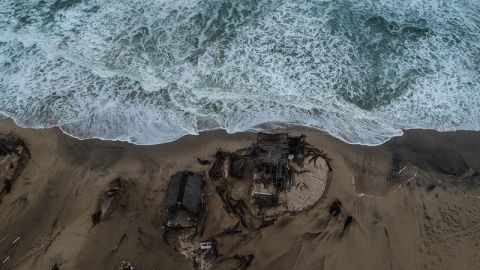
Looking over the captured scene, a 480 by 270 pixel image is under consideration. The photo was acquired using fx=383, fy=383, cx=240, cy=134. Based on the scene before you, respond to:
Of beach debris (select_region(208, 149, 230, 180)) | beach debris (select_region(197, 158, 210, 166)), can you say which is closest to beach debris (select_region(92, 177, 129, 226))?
beach debris (select_region(197, 158, 210, 166))

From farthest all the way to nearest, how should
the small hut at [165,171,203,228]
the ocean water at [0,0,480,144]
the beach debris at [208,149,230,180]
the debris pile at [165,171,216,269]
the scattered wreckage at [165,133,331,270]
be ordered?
the ocean water at [0,0,480,144] < the beach debris at [208,149,230,180] < the small hut at [165,171,203,228] < the scattered wreckage at [165,133,331,270] < the debris pile at [165,171,216,269]

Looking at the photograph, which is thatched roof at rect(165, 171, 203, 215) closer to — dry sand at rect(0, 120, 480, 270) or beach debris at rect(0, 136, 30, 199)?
dry sand at rect(0, 120, 480, 270)

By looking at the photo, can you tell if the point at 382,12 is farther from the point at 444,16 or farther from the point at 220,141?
the point at 220,141

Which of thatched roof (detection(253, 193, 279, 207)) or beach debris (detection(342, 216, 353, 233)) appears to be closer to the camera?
beach debris (detection(342, 216, 353, 233))

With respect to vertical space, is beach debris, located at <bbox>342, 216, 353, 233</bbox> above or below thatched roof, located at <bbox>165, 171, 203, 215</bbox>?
above

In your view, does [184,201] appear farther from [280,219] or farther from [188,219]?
[280,219]

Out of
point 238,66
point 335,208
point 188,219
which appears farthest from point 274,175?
point 238,66

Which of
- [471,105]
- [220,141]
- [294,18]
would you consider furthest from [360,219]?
[294,18]
